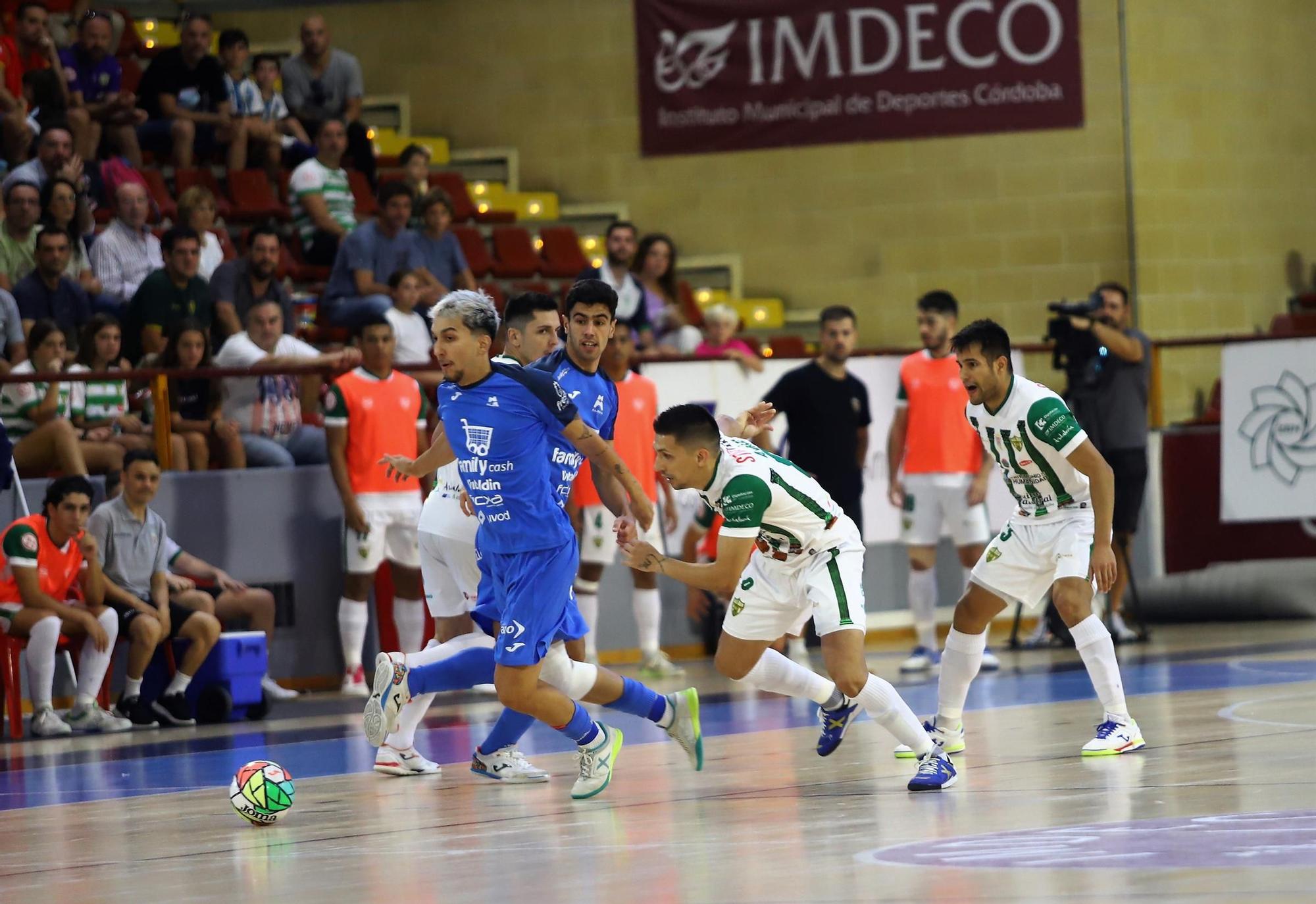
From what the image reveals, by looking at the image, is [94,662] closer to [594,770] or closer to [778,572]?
[594,770]

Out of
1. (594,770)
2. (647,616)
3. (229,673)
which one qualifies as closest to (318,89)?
(647,616)

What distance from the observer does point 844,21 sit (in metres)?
18.5

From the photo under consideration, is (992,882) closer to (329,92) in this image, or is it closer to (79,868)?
(79,868)

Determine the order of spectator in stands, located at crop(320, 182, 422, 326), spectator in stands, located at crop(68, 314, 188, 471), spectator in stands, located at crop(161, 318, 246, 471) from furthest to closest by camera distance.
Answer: spectator in stands, located at crop(320, 182, 422, 326) → spectator in stands, located at crop(161, 318, 246, 471) → spectator in stands, located at crop(68, 314, 188, 471)

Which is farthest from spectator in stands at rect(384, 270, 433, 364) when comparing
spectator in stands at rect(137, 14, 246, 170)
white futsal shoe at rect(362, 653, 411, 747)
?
white futsal shoe at rect(362, 653, 411, 747)

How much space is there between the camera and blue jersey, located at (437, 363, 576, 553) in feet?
23.1

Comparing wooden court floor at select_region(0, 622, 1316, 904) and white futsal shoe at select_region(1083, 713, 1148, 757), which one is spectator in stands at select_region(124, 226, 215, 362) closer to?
wooden court floor at select_region(0, 622, 1316, 904)

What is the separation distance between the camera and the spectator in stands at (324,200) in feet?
51.8

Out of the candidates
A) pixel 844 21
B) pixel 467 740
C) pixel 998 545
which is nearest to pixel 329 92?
pixel 844 21

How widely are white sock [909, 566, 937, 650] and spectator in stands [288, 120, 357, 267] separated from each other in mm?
5525

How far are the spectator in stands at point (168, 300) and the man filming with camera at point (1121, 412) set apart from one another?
595cm

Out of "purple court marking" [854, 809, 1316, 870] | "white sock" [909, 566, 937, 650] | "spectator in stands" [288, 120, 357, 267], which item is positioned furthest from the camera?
"spectator in stands" [288, 120, 357, 267]

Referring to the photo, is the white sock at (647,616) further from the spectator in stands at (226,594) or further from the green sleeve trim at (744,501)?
the green sleeve trim at (744,501)

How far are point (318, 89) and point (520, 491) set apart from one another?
11313 mm
